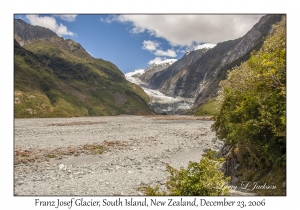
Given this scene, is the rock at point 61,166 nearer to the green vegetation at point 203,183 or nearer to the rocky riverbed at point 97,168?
the rocky riverbed at point 97,168

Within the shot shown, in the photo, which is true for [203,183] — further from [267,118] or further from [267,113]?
[267,118]

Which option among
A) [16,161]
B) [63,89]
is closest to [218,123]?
[16,161]

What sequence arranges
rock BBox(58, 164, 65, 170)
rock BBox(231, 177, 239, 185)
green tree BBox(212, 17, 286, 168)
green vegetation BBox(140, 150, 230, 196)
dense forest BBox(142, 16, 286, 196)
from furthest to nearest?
rock BBox(58, 164, 65, 170)
rock BBox(231, 177, 239, 185)
green tree BBox(212, 17, 286, 168)
dense forest BBox(142, 16, 286, 196)
green vegetation BBox(140, 150, 230, 196)

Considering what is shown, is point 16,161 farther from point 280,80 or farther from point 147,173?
point 280,80

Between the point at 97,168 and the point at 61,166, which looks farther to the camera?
the point at 61,166

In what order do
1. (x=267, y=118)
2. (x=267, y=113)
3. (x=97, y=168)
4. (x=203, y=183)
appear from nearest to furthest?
(x=203, y=183) < (x=267, y=113) < (x=267, y=118) < (x=97, y=168)

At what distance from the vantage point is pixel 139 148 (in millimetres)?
27609

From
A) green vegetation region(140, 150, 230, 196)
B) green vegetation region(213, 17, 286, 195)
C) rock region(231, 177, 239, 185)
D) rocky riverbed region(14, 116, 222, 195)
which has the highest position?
green vegetation region(213, 17, 286, 195)

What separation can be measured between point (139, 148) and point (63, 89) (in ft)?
599

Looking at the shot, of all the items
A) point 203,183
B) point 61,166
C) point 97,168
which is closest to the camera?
point 203,183

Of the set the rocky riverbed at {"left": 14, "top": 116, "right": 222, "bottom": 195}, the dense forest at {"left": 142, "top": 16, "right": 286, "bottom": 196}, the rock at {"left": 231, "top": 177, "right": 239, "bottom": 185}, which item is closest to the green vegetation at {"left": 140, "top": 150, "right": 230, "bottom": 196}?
the dense forest at {"left": 142, "top": 16, "right": 286, "bottom": 196}

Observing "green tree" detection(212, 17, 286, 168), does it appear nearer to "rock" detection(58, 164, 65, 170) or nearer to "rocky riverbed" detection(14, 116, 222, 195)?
"rocky riverbed" detection(14, 116, 222, 195)

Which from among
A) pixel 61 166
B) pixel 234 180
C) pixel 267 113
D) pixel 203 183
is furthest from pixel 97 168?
pixel 267 113
